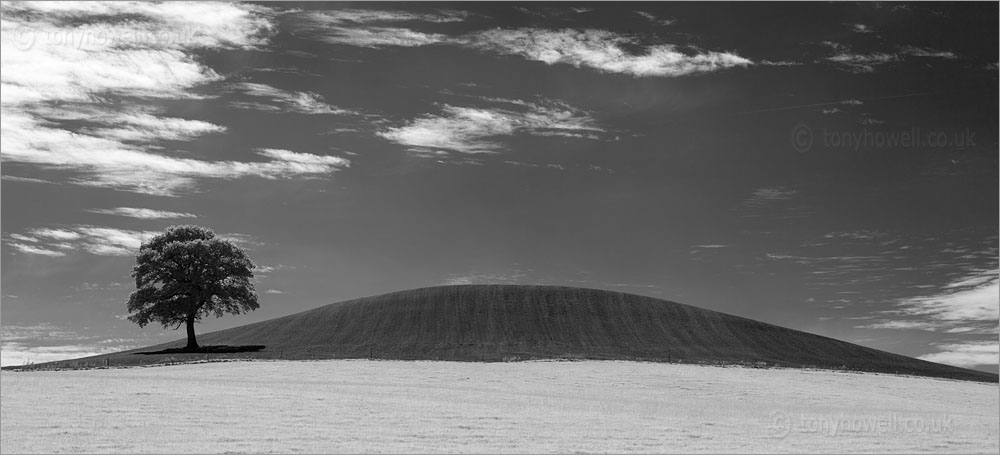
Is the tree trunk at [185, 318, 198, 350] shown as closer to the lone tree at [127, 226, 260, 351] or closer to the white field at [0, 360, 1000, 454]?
the lone tree at [127, 226, 260, 351]

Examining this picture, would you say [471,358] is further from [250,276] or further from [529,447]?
[529,447]

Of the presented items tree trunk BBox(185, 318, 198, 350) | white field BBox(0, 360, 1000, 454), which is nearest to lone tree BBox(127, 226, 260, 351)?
tree trunk BBox(185, 318, 198, 350)

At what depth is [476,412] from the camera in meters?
26.1

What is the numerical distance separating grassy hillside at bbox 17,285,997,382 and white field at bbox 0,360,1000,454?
69.0ft

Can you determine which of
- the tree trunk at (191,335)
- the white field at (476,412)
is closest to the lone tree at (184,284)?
the tree trunk at (191,335)

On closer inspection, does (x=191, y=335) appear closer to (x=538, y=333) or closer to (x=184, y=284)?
(x=184, y=284)

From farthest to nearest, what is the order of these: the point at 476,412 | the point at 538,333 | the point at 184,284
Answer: the point at 538,333 → the point at 184,284 → the point at 476,412

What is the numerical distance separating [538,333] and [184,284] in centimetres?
3194

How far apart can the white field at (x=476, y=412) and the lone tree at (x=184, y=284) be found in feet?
68.2

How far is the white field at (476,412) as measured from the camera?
19.8 meters

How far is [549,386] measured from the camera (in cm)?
3756

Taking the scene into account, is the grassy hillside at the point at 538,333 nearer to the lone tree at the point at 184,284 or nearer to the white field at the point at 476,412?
the lone tree at the point at 184,284

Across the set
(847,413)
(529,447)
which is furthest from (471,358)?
(529,447)

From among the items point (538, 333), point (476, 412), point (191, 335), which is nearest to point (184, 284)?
point (191, 335)
